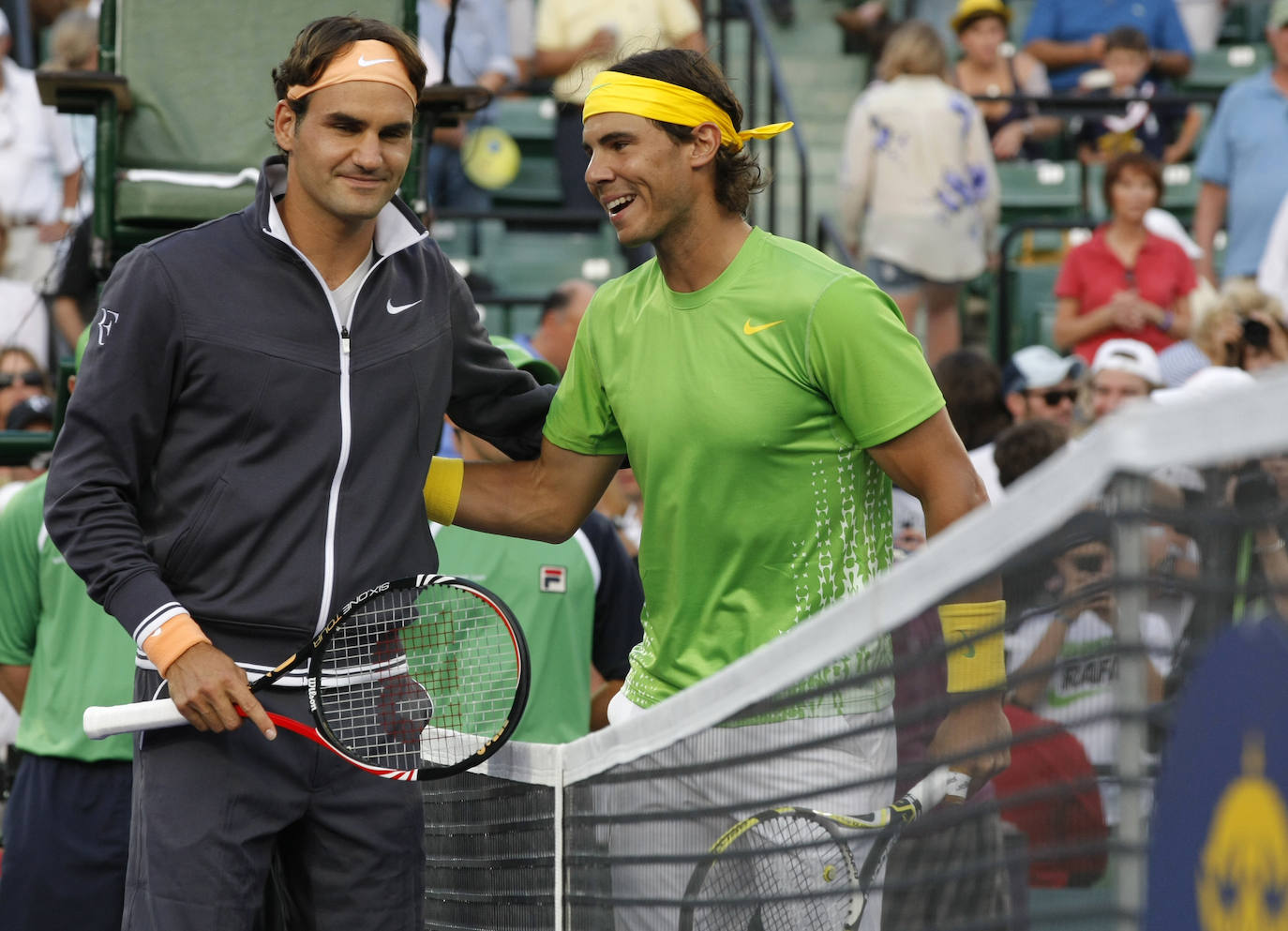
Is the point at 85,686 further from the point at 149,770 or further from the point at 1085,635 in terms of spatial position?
the point at 1085,635

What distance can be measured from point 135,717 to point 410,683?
0.50m

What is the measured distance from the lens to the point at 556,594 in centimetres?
509

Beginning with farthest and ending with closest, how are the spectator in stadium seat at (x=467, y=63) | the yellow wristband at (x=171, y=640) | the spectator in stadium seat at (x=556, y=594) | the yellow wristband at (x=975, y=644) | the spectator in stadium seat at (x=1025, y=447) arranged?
1. the spectator in stadium seat at (x=467, y=63)
2. the spectator in stadium seat at (x=1025, y=447)
3. the spectator in stadium seat at (x=556, y=594)
4. the yellow wristband at (x=171, y=640)
5. the yellow wristband at (x=975, y=644)

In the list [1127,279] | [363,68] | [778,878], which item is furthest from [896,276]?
[778,878]

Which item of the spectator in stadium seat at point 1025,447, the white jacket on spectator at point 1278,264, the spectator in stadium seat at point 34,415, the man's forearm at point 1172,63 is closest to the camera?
the spectator in stadium seat at point 1025,447

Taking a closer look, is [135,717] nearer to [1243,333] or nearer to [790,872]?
[790,872]

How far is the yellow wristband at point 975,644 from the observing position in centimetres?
205

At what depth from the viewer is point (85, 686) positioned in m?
4.82

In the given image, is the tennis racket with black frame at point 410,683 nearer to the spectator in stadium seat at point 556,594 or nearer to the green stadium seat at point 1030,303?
the spectator in stadium seat at point 556,594

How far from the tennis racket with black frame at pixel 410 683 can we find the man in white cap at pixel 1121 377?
420 centimetres

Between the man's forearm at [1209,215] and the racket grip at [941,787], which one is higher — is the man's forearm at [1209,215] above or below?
above

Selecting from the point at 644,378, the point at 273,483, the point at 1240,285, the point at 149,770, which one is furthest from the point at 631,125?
the point at 1240,285

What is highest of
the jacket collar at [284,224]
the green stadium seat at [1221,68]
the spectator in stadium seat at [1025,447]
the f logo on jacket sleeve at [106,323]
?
the green stadium seat at [1221,68]

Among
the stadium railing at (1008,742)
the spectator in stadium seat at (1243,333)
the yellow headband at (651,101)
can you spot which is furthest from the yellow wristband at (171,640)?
the spectator in stadium seat at (1243,333)
